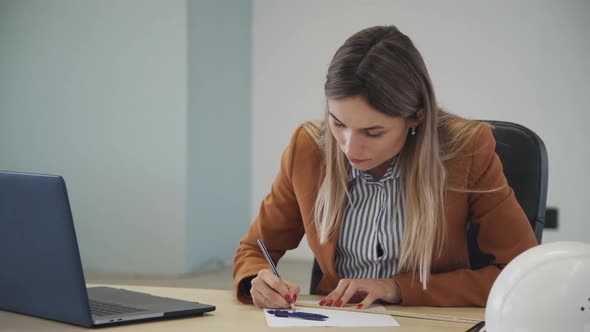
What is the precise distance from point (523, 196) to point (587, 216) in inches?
112

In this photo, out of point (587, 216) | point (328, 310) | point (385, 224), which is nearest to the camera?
point (328, 310)

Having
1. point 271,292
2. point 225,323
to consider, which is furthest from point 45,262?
point 271,292

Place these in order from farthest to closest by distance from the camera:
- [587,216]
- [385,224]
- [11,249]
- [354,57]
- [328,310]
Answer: [587,216], [385,224], [354,57], [328,310], [11,249]

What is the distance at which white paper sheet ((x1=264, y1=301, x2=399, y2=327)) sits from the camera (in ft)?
4.47

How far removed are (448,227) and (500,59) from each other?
3.04 meters

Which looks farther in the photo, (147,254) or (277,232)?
(147,254)

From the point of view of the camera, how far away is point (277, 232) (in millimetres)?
1834

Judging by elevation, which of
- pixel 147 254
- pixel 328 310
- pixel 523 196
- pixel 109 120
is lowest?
pixel 147 254

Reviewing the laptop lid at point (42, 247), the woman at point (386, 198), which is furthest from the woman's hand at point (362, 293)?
the laptop lid at point (42, 247)

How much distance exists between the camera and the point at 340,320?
1394mm

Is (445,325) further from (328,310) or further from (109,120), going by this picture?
(109,120)

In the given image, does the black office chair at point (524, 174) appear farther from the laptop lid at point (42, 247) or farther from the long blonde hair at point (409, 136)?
the laptop lid at point (42, 247)

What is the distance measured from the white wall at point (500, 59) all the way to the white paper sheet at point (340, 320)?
322cm

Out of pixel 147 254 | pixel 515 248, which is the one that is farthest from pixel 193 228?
pixel 515 248
